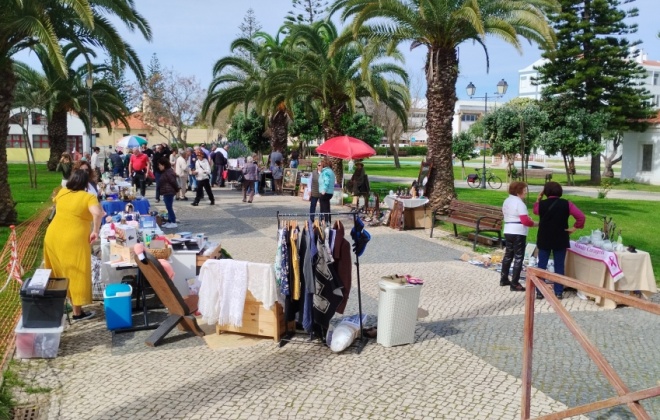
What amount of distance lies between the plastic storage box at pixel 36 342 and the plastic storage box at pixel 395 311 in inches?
131

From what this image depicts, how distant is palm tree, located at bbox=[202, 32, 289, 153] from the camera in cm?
2522

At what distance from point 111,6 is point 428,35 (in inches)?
311

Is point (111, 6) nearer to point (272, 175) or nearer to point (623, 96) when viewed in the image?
point (272, 175)

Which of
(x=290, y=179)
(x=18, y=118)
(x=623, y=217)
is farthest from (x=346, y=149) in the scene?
(x=18, y=118)

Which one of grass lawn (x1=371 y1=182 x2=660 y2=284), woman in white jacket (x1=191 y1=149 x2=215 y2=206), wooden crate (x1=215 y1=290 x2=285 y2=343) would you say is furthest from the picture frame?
wooden crate (x1=215 y1=290 x2=285 y2=343)

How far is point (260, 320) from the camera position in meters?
6.43

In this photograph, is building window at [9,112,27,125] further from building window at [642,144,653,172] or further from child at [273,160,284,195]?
building window at [642,144,653,172]

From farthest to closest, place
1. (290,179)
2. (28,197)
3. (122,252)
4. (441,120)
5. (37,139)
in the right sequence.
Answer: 1. (37,139)
2. (290,179)
3. (28,197)
4. (441,120)
5. (122,252)

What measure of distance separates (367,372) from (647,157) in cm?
3373

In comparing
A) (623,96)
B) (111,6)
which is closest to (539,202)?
(111,6)

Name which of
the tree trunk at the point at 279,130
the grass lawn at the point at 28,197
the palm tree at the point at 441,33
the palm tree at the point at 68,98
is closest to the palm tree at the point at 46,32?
the grass lawn at the point at 28,197

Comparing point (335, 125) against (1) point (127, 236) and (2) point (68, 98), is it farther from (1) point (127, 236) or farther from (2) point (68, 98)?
(2) point (68, 98)

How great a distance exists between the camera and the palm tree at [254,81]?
82.7ft

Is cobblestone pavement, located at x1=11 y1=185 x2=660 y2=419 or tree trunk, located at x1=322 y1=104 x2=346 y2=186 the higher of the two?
tree trunk, located at x1=322 y1=104 x2=346 y2=186
